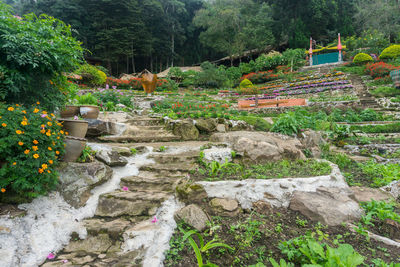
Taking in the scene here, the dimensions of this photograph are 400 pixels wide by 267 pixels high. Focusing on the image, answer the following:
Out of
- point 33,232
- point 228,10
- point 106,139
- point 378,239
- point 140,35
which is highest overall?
point 228,10

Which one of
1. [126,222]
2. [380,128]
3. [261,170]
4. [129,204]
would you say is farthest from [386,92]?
[126,222]

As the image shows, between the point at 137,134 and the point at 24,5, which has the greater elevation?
the point at 24,5

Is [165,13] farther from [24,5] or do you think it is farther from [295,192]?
[295,192]

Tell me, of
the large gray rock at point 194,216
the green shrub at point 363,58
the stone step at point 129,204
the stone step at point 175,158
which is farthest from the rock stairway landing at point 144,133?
the green shrub at point 363,58

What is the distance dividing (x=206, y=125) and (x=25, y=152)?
13.6ft

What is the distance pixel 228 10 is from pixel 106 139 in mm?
30581

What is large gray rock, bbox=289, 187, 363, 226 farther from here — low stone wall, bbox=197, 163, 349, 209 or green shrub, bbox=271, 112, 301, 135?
green shrub, bbox=271, 112, 301, 135

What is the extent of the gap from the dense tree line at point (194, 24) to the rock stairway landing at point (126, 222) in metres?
26.8

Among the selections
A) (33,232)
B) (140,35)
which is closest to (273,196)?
(33,232)

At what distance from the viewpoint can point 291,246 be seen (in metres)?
2.04

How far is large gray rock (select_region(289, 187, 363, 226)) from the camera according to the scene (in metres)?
2.61

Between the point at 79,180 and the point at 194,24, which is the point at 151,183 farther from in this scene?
the point at 194,24

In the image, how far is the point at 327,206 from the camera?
2738 millimetres

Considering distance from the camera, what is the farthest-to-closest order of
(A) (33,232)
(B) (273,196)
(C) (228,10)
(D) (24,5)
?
(C) (228,10) < (D) (24,5) < (B) (273,196) < (A) (33,232)
